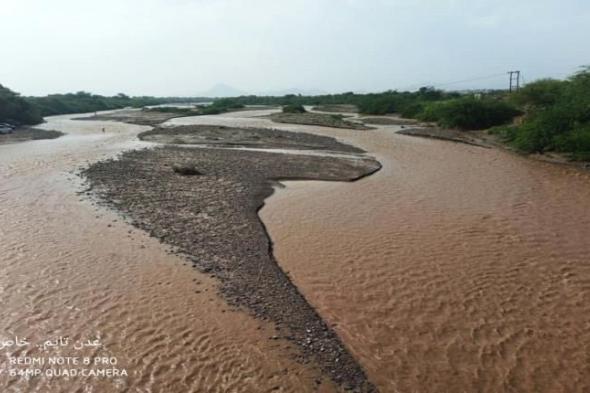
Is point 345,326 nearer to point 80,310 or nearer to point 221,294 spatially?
point 221,294

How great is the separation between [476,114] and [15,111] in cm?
4932

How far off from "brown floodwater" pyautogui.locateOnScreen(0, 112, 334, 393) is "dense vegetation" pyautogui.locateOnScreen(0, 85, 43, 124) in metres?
40.8

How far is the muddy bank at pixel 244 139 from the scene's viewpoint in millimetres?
31266

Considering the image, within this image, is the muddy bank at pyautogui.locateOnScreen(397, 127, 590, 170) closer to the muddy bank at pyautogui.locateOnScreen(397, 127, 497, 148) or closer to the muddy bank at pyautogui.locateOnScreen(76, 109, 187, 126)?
the muddy bank at pyautogui.locateOnScreen(397, 127, 497, 148)

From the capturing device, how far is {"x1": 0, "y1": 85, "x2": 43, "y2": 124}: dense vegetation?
154 feet

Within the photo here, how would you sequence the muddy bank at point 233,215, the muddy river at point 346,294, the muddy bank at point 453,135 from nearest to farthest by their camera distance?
the muddy river at point 346,294
the muddy bank at point 233,215
the muddy bank at point 453,135

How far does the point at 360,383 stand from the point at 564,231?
997cm

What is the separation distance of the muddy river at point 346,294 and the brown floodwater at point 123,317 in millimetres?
31

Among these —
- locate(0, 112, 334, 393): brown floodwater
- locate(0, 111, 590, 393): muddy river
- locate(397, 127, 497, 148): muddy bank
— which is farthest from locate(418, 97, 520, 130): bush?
locate(0, 112, 334, 393): brown floodwater

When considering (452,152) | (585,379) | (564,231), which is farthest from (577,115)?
(585,379)

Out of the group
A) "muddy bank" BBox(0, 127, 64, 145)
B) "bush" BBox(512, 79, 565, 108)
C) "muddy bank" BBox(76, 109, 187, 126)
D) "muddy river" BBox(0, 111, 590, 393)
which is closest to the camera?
"muddy river" BBox(0, 111, 590, 393)

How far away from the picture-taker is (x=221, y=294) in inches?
350

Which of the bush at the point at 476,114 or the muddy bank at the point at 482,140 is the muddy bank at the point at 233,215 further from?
the bush at the point at 476,114

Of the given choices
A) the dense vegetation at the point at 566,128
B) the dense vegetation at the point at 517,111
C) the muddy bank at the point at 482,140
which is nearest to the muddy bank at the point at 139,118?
the dense vegetation at the point at 517,111
